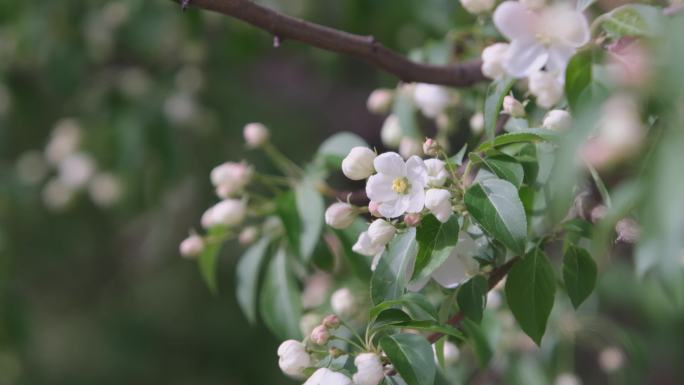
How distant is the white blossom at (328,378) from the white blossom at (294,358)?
53mm

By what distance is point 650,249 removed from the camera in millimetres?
722

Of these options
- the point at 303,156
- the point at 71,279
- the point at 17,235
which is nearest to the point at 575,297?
the point at 303,156

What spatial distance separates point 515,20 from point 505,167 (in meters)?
0.24

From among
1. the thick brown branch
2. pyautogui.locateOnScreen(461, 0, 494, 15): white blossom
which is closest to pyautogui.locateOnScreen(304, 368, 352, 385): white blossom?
the thick brown branch

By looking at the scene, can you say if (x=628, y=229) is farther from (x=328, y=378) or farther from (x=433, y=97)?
(x=433, y=97)

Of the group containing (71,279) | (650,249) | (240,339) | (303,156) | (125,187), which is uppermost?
(650,249)

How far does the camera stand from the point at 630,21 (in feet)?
3.54

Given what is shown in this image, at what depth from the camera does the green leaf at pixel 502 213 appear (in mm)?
1036

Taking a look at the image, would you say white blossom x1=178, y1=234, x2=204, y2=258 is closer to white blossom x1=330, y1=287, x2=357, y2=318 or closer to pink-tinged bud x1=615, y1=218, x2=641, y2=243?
white blossom x1=330, y1=287, x2=357, y2=318

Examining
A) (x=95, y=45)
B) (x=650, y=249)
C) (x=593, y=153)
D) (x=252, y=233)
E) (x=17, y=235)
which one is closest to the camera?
(x=650, y=249)

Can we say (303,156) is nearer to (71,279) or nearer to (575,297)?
(71,279)

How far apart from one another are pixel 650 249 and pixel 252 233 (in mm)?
967

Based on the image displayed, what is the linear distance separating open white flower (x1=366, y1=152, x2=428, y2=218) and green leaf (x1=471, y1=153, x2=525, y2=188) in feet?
0.24

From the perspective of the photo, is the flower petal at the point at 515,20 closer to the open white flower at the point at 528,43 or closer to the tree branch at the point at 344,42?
the open white flower at the point at 528,43
